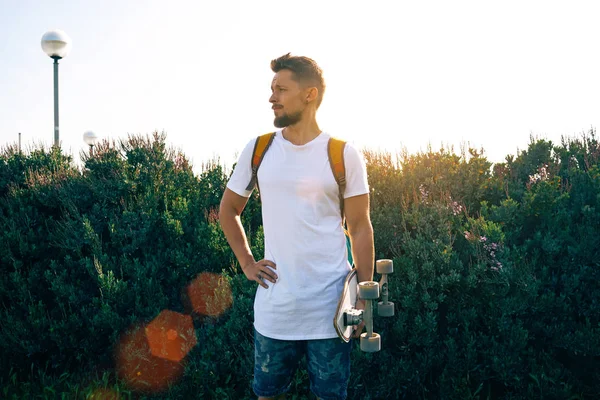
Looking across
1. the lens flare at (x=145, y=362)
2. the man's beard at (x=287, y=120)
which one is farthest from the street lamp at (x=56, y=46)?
the man's beard at (x=287, y=120)

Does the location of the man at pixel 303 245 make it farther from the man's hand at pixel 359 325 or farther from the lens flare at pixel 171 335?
the lens flare at pixel 171 335

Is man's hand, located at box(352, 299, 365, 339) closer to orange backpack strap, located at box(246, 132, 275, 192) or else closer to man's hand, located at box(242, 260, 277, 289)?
man's hand, located at box(242, 260, 277, 289)

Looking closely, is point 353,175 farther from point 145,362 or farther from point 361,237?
point 145,362

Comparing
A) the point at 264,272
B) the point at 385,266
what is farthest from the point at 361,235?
the point at 264,272

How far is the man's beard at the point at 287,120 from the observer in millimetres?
3193

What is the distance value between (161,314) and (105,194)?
1.75 metres

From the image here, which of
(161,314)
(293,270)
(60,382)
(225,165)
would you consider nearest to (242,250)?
(293,270)

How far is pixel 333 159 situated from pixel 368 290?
73 centimetres

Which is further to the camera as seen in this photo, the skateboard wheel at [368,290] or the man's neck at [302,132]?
the man's neck at [302,132]

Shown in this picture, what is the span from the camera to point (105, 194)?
6.86 m

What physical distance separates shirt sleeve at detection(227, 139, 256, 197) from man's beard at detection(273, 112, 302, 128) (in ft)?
0.69

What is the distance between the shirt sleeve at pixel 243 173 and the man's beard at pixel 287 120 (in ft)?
0.69

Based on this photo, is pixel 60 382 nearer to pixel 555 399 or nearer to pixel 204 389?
pixel 204 389

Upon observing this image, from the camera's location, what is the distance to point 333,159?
3.08 meters
